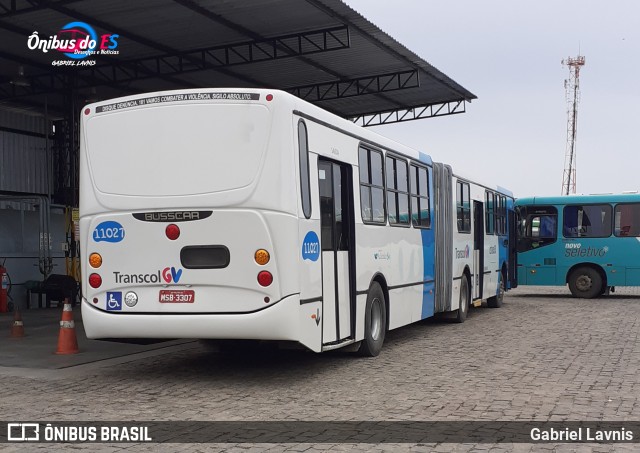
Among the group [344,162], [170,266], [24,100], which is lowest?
[170,266]

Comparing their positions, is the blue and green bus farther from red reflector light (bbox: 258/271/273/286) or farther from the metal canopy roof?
red reflector light (bbox: 258/271/273/286)

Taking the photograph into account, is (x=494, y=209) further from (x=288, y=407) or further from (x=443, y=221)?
(x=288, y=407)

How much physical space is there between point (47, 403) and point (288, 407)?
2.39 metres

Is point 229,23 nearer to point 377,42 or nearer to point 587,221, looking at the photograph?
point 377,42

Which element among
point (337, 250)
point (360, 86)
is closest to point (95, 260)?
point (337, 250)

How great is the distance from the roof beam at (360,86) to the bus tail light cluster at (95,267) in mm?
17941

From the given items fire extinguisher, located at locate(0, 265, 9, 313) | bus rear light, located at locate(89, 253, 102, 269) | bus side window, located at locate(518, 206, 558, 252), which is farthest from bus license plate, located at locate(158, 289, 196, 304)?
bus side window, located at locate(518, 206, 558, 252)

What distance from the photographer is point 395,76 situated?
1046 inches

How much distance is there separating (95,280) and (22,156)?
74.9 ft

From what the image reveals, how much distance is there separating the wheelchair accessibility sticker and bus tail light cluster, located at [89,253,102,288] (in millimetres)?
202

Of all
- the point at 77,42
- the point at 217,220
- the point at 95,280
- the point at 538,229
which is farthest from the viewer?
the point at 538,229

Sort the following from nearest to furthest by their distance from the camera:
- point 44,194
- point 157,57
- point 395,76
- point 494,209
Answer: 1. point 494,209
2. point 157,57
3. point 395,76
4. point 44,194

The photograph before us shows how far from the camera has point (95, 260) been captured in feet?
29.5

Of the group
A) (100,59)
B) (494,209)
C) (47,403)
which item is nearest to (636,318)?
(494,209)
